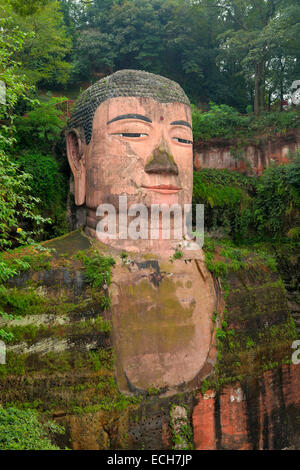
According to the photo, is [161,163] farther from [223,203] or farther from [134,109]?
[223,203]

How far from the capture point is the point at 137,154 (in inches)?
269

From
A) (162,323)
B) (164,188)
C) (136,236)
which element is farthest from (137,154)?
(162,323)

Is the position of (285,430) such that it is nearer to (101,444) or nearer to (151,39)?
(101,444)

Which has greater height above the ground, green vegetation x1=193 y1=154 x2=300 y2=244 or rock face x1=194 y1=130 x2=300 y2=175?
rock face x1=194 y1=130 x2=300 y2=175

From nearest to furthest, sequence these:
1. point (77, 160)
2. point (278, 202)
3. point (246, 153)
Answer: point (77, 160)
point (278, 202)
point (246, 153)

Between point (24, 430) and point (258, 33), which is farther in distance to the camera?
point (258, 33)

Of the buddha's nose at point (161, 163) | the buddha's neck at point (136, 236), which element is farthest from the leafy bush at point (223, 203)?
the buddha's nose at point (161, 163)

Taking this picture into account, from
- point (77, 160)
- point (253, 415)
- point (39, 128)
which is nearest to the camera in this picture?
point (253, 415)

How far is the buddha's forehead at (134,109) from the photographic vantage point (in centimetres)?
695

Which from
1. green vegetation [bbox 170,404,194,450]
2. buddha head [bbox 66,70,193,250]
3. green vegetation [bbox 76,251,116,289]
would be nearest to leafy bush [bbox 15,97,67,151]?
buddha head [bbox 66,70,193,250]

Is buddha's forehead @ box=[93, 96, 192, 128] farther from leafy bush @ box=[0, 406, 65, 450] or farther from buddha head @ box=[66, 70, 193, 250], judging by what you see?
leafy bush @ box=[0, 406, 65, 450]

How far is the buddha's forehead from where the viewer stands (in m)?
6.95

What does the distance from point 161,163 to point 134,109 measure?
1174 mm

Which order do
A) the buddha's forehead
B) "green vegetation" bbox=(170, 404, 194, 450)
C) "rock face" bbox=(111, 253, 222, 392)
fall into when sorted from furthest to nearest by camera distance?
1. the buddha's forehead
2. "rock face" bbox=(111, 253, 222, 392)
3. "green vegetation" bbox=(170, 404, 194, 450)
